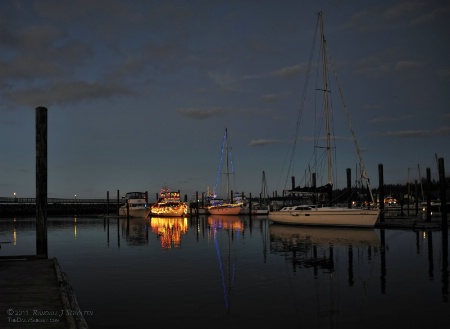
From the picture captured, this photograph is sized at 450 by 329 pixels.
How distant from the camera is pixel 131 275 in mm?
17688

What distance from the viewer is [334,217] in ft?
134

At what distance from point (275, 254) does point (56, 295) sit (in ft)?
49.0

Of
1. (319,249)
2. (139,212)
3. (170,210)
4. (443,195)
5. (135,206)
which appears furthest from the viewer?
(135,206)

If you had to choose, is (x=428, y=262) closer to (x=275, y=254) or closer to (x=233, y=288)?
(x=275, y=254)

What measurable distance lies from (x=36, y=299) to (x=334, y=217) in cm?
3404

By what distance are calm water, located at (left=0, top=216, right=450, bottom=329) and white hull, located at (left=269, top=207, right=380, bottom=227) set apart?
1151 centimetres

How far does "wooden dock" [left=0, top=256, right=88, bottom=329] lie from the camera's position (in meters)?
8.30

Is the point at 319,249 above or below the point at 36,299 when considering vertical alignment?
below

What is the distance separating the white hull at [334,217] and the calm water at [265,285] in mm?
11515

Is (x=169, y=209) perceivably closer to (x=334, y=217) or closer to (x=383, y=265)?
(x=334, y=217)

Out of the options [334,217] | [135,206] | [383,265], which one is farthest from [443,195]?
[135,206]

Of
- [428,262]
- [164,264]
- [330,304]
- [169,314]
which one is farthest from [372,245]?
[169,314]

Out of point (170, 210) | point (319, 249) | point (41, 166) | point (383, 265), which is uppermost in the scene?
point (41, 166)

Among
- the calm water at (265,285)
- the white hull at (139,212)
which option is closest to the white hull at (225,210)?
the white hull at (139,212)
